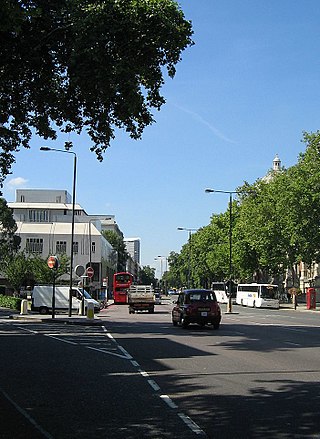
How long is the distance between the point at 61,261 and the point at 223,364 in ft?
176

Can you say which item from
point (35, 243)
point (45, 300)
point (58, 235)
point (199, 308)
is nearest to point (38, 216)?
point (58, 235)

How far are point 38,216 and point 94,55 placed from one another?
10052 centimetres

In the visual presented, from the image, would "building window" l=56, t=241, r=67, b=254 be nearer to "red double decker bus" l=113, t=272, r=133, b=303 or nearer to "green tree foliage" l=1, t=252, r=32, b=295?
"red double decker bus" l=113, t=272, r=133, b=303

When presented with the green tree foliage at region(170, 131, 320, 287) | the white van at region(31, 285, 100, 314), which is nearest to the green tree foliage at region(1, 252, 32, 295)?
the white van at region(31, 285, 100, 314)

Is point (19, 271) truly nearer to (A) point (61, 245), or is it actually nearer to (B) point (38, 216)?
(A) point (61, 245)

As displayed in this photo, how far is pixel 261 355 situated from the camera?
53.3 ft

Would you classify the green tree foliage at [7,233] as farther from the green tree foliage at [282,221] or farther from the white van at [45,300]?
the white van at [45,300]

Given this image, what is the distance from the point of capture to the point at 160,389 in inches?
426

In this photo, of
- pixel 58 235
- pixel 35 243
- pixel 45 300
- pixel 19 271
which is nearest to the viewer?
pixel 45 300

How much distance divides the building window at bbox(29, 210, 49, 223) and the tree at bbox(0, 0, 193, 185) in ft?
315

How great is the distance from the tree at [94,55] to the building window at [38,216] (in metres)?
96.2

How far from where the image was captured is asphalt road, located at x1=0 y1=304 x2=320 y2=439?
7.75m

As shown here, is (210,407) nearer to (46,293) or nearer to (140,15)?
(140,15)

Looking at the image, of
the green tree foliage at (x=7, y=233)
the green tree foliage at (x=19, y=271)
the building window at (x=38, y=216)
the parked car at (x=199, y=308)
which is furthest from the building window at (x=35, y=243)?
the parked car at (x=199, y=308)
